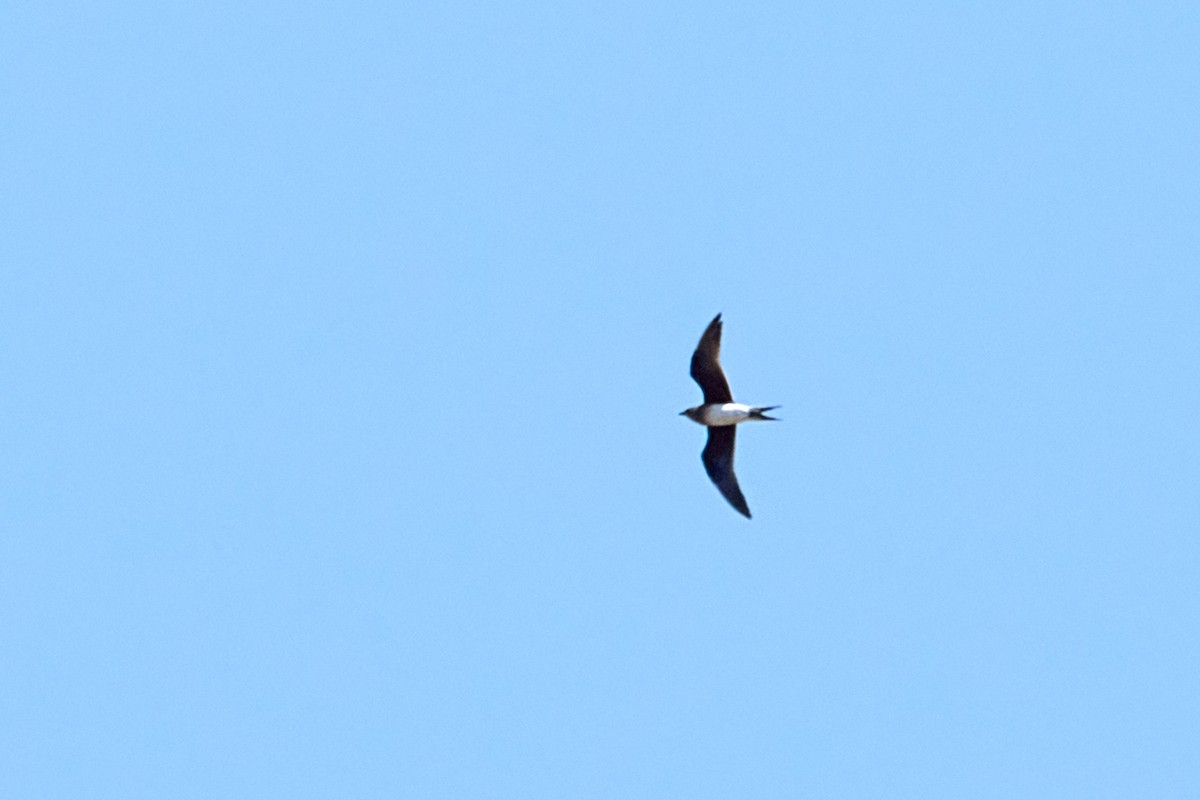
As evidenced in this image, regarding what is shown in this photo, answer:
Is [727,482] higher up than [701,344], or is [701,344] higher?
[701,344]

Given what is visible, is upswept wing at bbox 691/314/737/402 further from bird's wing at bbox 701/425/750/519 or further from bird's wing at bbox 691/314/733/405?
bird's wing at bbox 701/425/750/519

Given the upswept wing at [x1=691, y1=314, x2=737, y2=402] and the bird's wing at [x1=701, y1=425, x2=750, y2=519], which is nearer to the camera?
the upswept wing at [x1=691, y1=314, x2=737, y2=402]

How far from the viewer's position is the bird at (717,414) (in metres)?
33.5

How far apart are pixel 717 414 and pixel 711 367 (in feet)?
2.53

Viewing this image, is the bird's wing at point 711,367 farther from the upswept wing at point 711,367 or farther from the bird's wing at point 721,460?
the bird's wing at point 721,460

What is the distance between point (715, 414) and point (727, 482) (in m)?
1.23

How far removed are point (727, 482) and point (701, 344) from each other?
2411 mm

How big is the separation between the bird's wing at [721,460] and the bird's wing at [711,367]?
26.5 inches

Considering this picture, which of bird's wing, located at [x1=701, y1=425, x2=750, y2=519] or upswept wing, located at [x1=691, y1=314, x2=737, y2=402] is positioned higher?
upswept wing, located at [x1=691, y1=314, x2=737, y2=402]

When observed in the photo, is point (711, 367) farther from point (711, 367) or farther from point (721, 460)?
point (721, 460)

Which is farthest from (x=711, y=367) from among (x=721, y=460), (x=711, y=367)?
(x=721, y=460)

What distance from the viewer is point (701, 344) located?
3347cm

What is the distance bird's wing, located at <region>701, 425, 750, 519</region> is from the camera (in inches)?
1351

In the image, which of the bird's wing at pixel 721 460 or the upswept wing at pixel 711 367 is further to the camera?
the bird's wing at pixel 721 460
